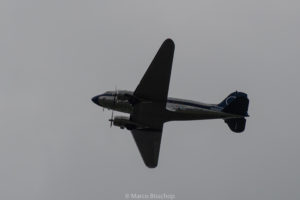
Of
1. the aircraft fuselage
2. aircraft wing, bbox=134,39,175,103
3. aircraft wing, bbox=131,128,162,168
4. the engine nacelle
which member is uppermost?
aircraft wing, bbox=134,39,175,103

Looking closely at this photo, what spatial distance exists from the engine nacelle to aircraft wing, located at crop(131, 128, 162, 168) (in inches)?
75.9

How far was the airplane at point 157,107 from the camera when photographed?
53.5 metres

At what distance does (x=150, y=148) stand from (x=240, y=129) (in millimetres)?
8626

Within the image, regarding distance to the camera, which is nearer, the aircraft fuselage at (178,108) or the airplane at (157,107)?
the airplane at (157,107)

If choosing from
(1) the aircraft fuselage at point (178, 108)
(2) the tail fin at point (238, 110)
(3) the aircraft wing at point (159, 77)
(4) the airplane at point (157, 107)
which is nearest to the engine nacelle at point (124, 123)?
(4) the airplane at point (157, 107)

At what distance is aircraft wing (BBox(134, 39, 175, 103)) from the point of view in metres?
52.5

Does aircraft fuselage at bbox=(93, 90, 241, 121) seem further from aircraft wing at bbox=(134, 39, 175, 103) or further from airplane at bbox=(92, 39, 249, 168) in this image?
aircraft wing at bbox=(134, 39, 175, 103)

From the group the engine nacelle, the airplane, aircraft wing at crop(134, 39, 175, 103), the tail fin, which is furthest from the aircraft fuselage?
the engine nacelle

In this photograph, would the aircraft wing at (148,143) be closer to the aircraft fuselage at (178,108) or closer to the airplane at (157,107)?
the airplane at (157,107)

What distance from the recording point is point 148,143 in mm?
58656

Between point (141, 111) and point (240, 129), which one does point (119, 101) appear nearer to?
point (141, 111)

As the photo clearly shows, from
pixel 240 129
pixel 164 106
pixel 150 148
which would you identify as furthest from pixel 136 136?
pixel 240 129

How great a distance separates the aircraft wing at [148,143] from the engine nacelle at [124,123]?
1.93 meters

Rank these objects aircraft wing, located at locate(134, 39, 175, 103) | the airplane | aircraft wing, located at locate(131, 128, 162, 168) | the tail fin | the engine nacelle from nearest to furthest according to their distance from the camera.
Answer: aircraft wing, located at locate(134, 39, 175, 103) < the airplane < the tail fin < the engine nacelle < aircraft wing, located at locate(131, 128, 162, 168)
